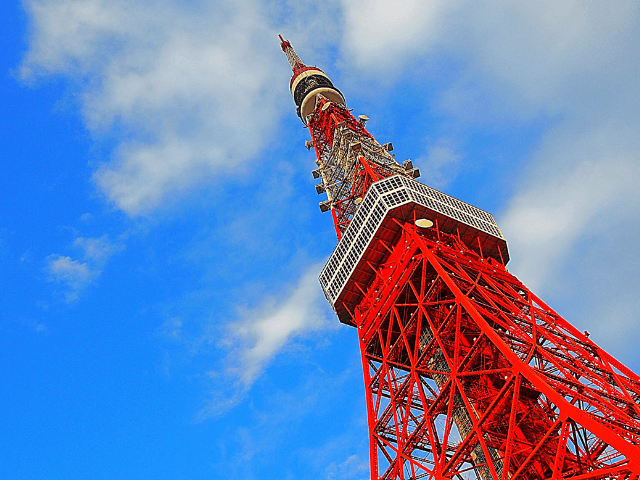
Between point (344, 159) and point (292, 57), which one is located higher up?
point (292, 57)

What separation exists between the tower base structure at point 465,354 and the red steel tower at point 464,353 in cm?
9

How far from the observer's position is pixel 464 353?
42438 mm

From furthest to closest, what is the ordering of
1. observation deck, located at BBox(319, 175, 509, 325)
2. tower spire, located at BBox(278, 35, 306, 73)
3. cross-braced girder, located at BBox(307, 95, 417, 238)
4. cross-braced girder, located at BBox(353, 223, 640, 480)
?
1. tower spire, located at BBox(278, 35, 306, 73)
2. cross-braced girder, located at BBox(307, 95, 417, 238)
3. observation deck, located at BBox(319, 175, 509, 325)
4. cross-braced girder, located at BBox(353, 223, 640, 480)

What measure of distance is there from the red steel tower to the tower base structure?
0.30ft

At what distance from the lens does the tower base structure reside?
101ft

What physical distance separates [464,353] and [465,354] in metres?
1.44

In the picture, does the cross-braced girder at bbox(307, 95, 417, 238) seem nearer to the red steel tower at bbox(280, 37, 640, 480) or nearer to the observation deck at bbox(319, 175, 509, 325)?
the red steel tower at bbox(280, 37, 640, 480)

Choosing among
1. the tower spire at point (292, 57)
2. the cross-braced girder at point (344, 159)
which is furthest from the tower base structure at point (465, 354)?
the tower spire at point (292, 57)

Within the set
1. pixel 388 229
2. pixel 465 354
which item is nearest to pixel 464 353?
pixel 465 354

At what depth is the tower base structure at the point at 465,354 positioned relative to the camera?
1217 inches

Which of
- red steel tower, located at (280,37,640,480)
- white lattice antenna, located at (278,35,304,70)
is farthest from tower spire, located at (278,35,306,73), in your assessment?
red steel tower, located at (280,37,640,480)

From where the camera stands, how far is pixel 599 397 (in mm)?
30734

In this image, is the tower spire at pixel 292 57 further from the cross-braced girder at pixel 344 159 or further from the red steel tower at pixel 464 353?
the red steel tower at pixel 464 353

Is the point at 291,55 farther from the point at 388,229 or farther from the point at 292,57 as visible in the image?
the point at 388,229
